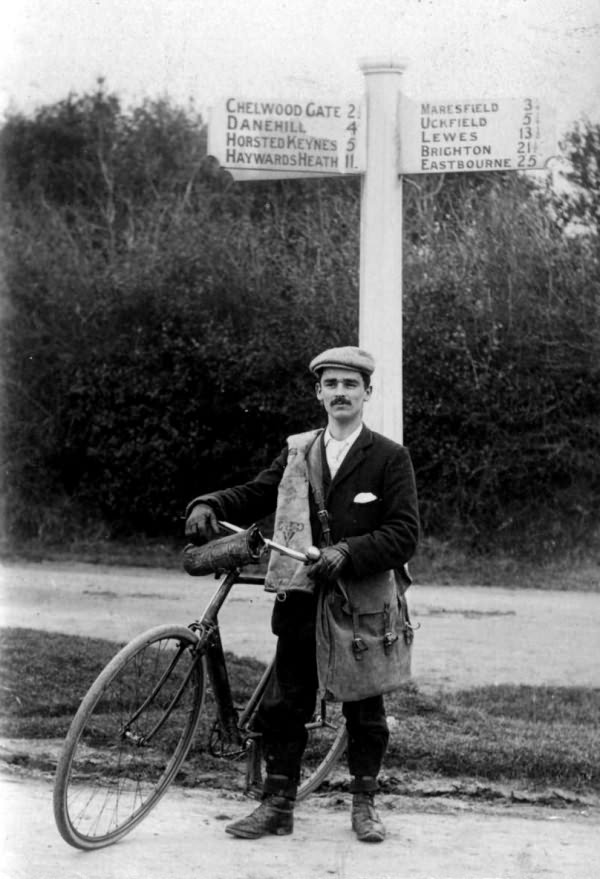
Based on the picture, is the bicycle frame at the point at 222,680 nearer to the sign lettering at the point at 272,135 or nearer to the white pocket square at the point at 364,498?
the white pocket square at the point at 364,498

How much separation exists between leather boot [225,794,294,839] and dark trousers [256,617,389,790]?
0.29 ft

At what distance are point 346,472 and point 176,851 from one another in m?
1.37

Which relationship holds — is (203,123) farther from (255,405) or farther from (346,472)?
(346,472)

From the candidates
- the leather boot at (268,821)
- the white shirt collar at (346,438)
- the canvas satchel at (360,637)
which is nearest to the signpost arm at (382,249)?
the white shirt collar at (346,438)

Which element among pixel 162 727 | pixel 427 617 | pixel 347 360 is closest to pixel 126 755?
pixel 162 727

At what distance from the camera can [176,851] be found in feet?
14.3

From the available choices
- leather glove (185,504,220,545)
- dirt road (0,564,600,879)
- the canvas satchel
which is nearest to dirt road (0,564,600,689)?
dirt road (0,564,600,879)

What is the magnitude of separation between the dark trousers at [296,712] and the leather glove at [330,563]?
0.85ft

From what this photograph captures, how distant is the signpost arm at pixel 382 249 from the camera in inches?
230

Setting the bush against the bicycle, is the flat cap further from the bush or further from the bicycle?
the bush

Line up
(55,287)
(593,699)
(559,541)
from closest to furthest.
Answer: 1. (593,699)
2. (559,541)
3. (55,287)

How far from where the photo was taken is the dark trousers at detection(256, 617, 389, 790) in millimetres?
4664

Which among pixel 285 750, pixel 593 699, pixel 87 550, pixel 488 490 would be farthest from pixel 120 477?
pixel 285 750

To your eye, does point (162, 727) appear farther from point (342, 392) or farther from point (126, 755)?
point (342, 392)
